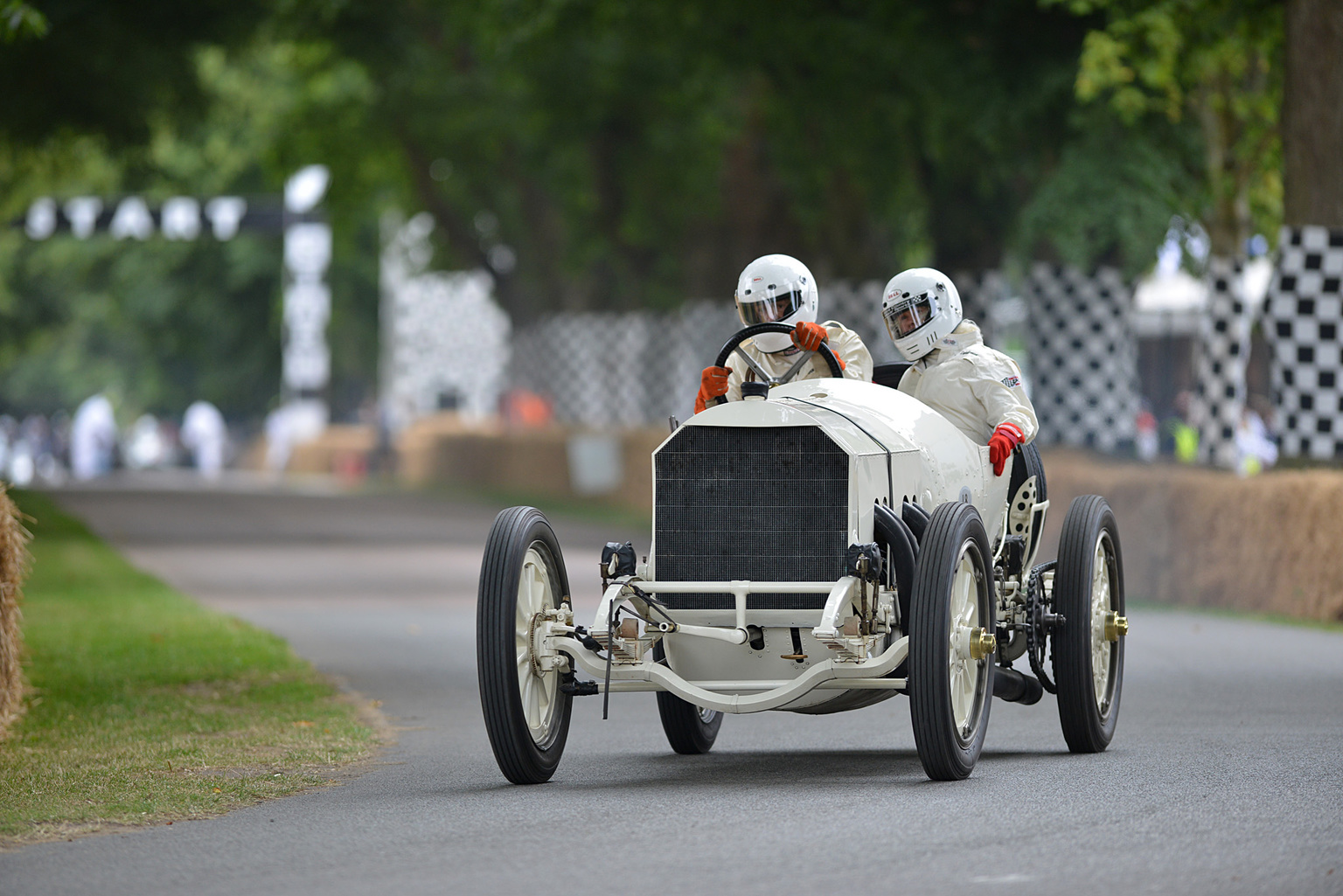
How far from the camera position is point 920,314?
9789 millimetres

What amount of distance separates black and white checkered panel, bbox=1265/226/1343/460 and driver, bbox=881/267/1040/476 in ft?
26.7

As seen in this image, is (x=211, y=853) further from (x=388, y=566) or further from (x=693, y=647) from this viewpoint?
(x=388, y=566)

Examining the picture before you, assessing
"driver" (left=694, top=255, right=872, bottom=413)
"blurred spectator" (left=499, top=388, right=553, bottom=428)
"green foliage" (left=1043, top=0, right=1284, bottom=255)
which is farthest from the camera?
"blurred spectator" (left=499, top=388, right=553, bottom=428)

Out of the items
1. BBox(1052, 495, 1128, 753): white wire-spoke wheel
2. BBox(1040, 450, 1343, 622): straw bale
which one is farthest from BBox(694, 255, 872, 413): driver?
BBox(1040, 450, 1343, 622): straw bale

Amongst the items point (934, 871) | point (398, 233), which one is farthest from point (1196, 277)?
point (398, 233)

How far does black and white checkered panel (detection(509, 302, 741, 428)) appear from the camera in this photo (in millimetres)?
33969

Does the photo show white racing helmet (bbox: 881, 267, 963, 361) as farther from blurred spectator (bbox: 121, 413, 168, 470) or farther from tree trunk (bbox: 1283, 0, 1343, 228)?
blurred spectator (bbox: 121, 413, 168, 470)

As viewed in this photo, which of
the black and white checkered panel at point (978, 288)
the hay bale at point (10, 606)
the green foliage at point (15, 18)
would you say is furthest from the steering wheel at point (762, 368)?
the black and white checkered panel at point (978, 288)

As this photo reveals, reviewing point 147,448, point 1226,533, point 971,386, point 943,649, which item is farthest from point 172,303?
point 943,649

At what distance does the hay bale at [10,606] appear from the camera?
33.6 ft

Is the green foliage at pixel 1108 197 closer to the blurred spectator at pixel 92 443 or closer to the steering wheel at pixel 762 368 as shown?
the steering wheel at pixel 762 368

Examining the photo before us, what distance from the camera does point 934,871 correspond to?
256 inches

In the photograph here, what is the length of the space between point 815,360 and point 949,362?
647 millimetres

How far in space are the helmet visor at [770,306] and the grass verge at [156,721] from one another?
2586 mm
